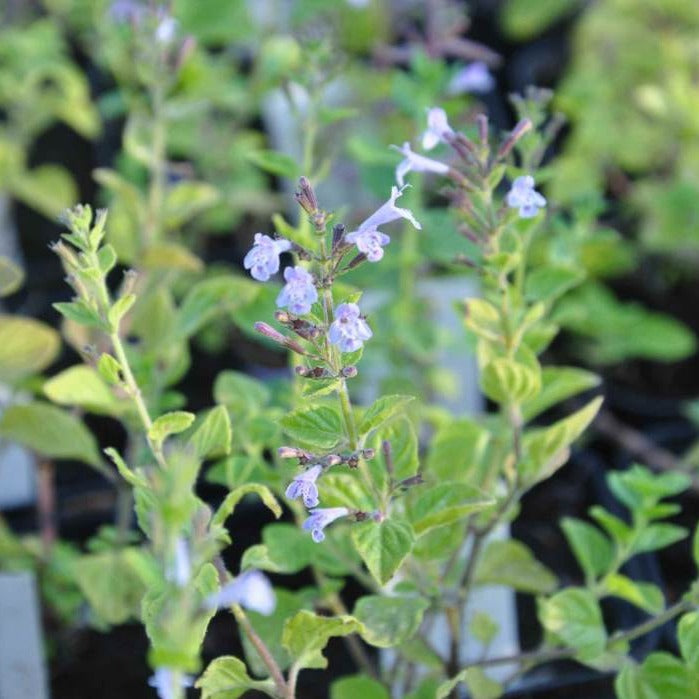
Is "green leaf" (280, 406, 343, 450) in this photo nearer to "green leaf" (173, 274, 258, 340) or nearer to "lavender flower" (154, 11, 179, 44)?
"green leaf" (173, 274, 258, 340)

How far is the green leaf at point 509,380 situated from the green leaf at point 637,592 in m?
0.16

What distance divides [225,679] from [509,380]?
12.1 inches

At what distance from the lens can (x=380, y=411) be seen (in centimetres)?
67

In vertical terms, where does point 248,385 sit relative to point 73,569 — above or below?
above

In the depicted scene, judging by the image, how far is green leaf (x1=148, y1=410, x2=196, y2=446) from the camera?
2.17 feet

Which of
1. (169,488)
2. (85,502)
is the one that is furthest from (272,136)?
(169,488)

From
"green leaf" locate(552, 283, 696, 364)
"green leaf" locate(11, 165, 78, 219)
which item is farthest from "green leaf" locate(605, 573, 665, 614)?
"green leaf" locate(11, 165, 78, 219)

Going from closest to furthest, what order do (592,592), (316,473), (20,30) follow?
(316,473)
(592,592)
(20,30)

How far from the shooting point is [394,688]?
3.04ft

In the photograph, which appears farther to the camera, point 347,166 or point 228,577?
point 347,166

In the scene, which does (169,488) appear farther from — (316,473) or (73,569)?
(73,569)

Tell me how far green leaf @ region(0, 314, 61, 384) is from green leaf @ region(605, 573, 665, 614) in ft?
1.82

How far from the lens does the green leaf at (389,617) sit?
2.42ft

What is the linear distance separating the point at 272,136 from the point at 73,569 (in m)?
0.93
